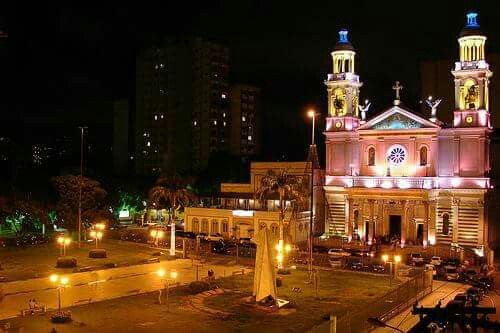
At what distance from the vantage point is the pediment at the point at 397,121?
60.5 metres

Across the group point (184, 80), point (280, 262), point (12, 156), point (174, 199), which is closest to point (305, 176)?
point (174, 199)

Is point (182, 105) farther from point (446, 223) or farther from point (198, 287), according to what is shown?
point (198, 287)

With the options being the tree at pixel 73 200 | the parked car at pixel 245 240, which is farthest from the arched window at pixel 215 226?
the tree at pixel 73 200

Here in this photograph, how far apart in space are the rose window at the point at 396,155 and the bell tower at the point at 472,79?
5.77 m

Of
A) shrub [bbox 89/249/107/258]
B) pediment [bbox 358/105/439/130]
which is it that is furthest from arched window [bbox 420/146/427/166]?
shrub [bbox 89/249/107/258]

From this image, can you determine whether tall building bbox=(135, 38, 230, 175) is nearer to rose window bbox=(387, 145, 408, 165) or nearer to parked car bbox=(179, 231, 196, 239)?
parked car bbox=(179, 231, 196, 239)

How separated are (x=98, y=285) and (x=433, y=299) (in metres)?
20.8

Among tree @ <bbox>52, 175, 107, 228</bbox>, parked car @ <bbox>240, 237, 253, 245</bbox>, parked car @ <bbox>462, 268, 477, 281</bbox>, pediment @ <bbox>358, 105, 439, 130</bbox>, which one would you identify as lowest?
parked car @ <bbox>462, 268, 477, 281</bbox>

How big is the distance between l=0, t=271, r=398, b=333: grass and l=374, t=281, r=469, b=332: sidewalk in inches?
114

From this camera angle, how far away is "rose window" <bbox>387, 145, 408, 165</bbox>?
2436 inches

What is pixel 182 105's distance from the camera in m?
130

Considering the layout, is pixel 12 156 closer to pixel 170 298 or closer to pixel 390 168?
pixel 390 168

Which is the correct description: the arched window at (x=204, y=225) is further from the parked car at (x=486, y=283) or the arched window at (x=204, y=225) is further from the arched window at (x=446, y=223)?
the parked car at (x=486, y=283)

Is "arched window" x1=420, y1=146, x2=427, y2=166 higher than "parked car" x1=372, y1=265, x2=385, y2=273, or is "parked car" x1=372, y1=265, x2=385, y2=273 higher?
"arched window" x1=420, y1=146, x2=427, y2=166
